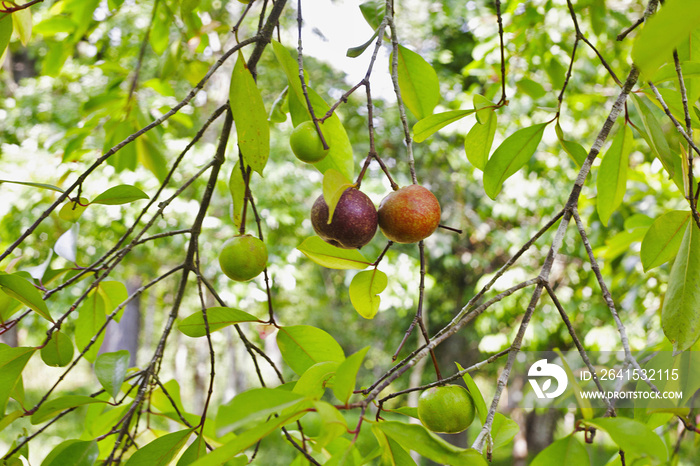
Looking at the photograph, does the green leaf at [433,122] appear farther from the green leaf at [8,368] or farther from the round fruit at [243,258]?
the green leaf at [8,368]

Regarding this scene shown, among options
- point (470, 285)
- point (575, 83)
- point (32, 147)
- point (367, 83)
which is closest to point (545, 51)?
point (367, 83)

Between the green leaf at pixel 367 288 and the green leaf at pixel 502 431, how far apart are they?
20cm

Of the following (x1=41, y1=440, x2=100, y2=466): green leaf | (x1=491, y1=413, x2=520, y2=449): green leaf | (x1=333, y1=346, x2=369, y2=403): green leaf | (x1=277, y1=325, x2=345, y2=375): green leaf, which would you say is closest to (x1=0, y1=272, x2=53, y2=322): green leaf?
(x1=41, y1=440, x2=100, y2=466): green leaf

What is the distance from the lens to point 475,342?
5.33 meters

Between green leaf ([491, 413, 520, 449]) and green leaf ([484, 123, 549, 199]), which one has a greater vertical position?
green leaf ([484, 123, 549, 199])

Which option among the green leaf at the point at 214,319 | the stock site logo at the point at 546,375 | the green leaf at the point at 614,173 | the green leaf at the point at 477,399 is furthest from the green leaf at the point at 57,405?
the green leaf at the point at 614,173

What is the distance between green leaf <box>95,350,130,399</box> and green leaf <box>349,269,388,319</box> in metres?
0.35

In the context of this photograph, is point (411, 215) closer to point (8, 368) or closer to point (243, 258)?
point (243, 258)

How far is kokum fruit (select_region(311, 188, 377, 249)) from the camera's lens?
58cm

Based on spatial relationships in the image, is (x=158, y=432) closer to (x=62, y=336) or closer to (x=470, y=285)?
(x=62, y=336)

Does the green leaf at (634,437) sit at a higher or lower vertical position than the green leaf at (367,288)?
lower

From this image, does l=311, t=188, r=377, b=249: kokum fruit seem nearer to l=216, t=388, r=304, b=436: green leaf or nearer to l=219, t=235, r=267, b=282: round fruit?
l=219, t=235, r=267, b=282: round fruit

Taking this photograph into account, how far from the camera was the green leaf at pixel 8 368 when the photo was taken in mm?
637

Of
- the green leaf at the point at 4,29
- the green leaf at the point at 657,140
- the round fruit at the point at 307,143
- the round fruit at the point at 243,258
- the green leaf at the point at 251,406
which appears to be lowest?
the green leaf at the point at 251,406
